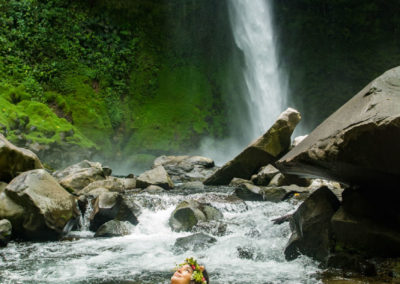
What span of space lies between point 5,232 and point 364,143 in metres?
6.54

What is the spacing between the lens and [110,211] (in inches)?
306

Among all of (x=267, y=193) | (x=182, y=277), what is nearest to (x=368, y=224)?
(x=182, y=277)

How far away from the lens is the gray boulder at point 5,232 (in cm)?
637

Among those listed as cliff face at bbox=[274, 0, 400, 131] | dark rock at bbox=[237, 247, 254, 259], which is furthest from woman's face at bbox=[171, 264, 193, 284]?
cliff face at bbox=[274, 0, 400, 131]

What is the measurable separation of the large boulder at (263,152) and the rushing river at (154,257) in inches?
169

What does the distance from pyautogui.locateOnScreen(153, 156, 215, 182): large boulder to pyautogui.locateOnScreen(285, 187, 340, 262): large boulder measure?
9.53m

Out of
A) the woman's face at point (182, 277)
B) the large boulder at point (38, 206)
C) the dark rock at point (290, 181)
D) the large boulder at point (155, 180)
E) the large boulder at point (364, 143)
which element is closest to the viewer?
the woman's face at point (182, 277)

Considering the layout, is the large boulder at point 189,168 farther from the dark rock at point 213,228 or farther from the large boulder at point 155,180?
the dark rock at point 213,228

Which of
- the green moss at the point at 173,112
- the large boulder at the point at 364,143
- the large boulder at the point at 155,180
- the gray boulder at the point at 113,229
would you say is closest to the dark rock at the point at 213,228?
the gray boulder at the point at 113,229

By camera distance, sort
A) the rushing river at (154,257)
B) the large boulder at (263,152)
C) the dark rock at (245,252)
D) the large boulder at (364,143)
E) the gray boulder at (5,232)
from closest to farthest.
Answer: the large boulder at (364,143) → the rushing river at (154,257) → the dark rock at (245,252) → the gray boulder at (5,232) → the large boulder at (263,152)

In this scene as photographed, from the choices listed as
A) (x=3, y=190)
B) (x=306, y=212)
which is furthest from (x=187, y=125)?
(x=306, y=212)

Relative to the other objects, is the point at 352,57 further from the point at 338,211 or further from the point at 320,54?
the point at 338,211

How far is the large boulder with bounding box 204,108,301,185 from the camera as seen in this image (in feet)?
39.9

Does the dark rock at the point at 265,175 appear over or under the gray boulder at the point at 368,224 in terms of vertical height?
over
